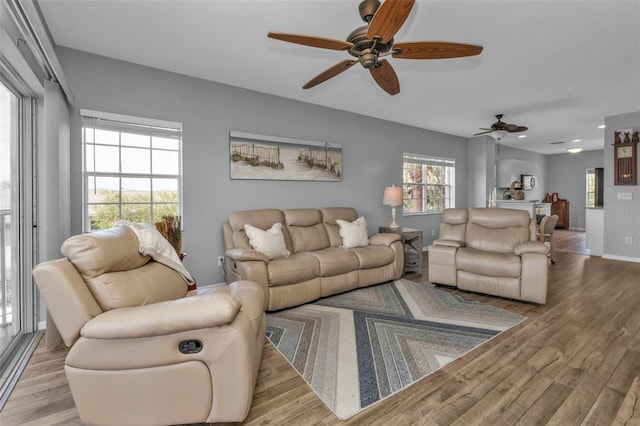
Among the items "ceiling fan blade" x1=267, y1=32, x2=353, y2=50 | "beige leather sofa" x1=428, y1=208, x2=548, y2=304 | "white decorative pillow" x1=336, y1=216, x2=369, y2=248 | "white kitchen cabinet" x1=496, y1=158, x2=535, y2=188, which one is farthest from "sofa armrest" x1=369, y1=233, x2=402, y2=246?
"white kitchen cabinet" x1=496, y1=158, x2=535, y2=188

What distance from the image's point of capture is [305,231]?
3.79 metres

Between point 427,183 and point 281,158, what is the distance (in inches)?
140

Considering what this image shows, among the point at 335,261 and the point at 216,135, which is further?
the point at 216,135

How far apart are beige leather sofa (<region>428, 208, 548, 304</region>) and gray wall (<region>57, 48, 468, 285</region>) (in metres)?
1.66

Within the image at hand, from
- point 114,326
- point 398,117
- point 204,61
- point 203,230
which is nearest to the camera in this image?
point 114,326

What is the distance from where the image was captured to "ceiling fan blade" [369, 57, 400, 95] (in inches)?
86.7

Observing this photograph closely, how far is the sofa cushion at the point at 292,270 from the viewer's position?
290 cm

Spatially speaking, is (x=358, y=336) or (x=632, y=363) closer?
(x=632, y=363)

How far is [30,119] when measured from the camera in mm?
2449

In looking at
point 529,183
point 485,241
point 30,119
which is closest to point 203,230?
point 30,119

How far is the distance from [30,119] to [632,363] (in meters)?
4.80

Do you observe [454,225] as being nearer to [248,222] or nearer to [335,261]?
[335,261]

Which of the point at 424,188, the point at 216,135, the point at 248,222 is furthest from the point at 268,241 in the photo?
the point at 424,188

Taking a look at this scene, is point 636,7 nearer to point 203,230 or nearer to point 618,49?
point 618,49
